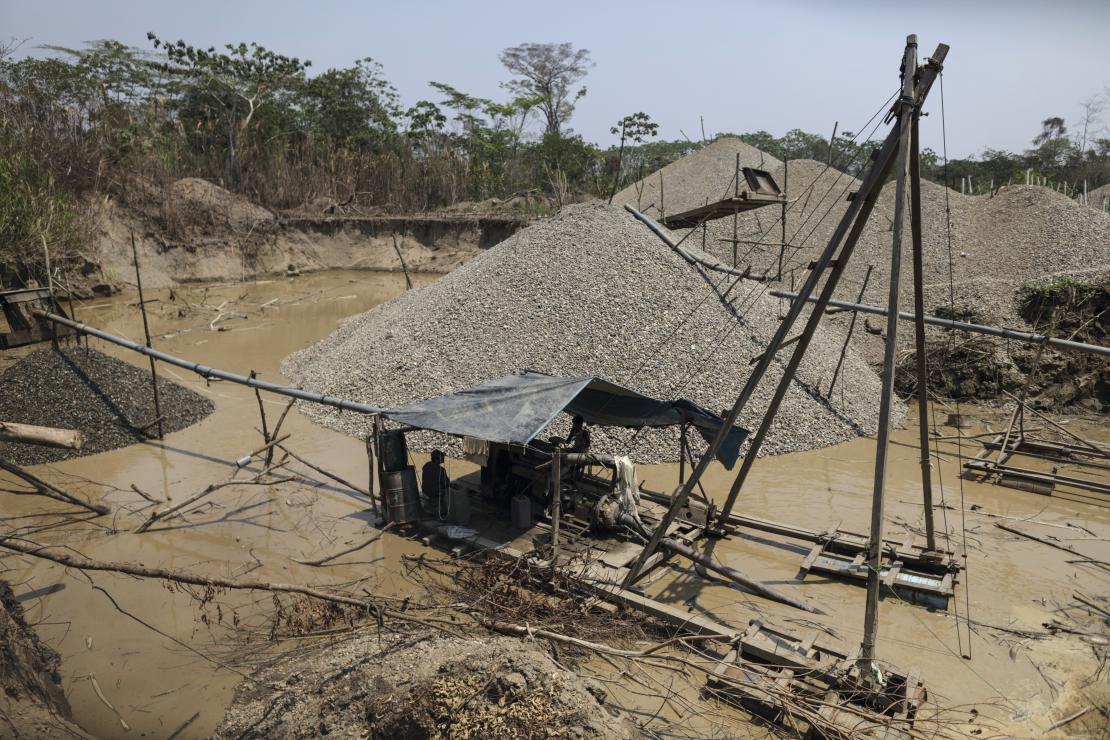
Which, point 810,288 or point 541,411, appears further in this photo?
point 541,411

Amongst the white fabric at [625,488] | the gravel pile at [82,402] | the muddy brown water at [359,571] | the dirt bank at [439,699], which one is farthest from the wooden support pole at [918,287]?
the gravel pile at [82,402]

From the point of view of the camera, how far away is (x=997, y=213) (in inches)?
801

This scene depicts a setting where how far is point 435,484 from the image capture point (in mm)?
8648

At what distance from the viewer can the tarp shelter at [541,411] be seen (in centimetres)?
769

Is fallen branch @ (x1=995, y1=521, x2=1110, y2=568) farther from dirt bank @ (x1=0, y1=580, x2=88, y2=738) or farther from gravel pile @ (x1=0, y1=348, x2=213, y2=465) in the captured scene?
gravel pile @ (x1=0, y1=348, x2=213, y2=465)

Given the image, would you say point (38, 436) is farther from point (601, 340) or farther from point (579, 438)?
point (601, 340)

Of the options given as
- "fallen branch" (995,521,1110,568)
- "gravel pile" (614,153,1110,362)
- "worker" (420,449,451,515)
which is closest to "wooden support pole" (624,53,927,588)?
"worker" (420,449,451,515)

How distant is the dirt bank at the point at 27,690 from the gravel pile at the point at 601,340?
6.19 meters

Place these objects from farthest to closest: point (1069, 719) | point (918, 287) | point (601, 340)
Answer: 1. point (601, 340)
2. point (918, 287)
3. point (1069, 719)

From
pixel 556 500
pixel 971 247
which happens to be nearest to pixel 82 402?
pixel 556 500

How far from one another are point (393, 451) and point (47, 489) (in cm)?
386

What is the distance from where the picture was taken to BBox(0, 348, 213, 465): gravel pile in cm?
1110

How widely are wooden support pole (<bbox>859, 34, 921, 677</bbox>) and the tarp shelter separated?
2057 millimetres

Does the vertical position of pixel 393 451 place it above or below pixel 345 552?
above
